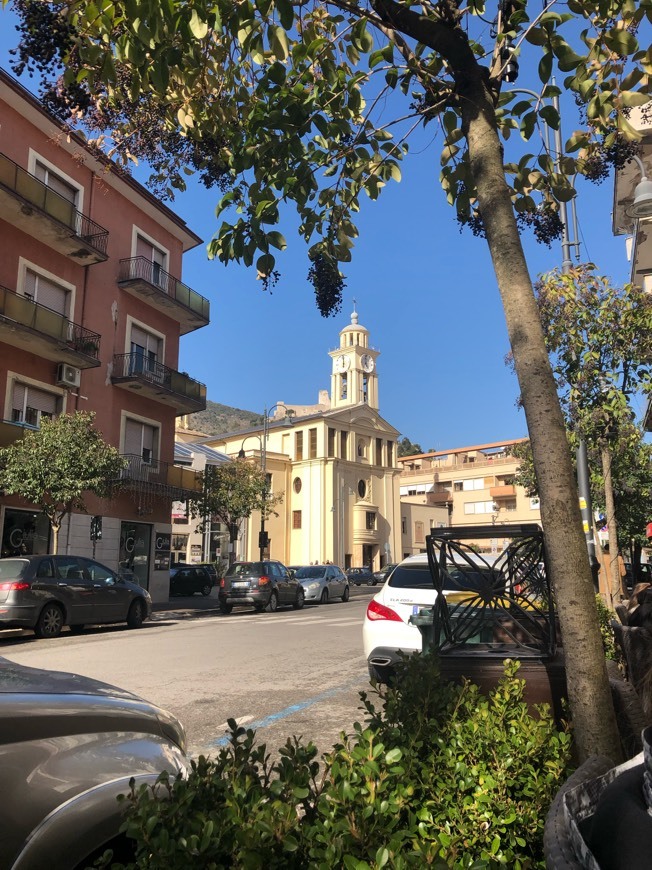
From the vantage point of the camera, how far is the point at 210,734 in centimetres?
584

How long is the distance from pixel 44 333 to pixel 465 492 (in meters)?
63.5

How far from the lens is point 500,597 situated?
3.94m

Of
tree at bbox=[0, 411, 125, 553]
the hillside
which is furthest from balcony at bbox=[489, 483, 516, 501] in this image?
the hillside

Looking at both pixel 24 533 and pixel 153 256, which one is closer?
pixel 24 533

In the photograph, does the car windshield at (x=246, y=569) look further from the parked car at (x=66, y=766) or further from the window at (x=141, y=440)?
the parked car at (x=66, y=766)

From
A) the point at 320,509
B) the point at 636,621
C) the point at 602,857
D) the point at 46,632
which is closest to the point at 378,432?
the point at 320,509

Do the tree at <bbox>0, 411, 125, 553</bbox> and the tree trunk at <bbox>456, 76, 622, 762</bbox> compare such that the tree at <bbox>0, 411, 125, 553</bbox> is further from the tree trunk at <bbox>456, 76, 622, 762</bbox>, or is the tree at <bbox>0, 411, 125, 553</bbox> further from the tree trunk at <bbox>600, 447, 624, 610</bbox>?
the tree trunk at <bbox>456, 76, 622, 762</bbox>

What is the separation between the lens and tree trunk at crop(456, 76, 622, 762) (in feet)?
7.59

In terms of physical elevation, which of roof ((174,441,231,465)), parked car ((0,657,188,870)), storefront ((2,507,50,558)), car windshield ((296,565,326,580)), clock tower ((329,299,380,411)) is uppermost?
clock tower ((329,299,380,411))

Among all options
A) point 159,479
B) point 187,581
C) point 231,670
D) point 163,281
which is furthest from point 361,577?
point 231,670

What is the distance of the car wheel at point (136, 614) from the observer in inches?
628

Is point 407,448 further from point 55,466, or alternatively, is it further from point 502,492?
point 55,466

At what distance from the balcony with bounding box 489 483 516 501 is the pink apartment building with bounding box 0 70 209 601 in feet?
160

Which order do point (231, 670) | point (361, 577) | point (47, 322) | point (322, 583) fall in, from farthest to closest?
point (361, 577), point (322, 583), point (47, 322), point (231, 670)
